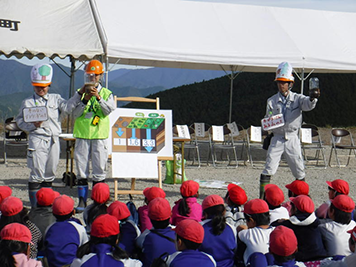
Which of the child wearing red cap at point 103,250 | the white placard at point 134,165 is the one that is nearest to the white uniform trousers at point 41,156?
the white placard at point 134,165

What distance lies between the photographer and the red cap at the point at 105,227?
3.21 meters

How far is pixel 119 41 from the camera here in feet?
33.3

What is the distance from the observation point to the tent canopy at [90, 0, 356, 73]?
1062 cm

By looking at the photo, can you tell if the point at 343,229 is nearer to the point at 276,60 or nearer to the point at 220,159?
the point at 276,60

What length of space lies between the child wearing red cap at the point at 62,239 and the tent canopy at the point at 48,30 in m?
6.15

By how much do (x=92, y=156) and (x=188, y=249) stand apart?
385 centimetres

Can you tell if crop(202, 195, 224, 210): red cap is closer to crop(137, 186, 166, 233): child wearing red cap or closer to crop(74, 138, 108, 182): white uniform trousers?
crop(137, 186, 166, 233): child wearing red cap

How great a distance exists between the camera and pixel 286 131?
729 centimetres

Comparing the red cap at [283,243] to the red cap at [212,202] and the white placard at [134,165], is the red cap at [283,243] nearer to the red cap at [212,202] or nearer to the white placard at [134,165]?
the red cap at [212,202]

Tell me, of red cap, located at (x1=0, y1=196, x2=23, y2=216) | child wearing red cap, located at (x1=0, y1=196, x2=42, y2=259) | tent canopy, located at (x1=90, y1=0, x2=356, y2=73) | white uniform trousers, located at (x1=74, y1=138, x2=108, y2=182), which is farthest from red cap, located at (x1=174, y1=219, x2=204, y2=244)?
tent canopy, located at (x1=90, y1=0, x2=356, y2=73)

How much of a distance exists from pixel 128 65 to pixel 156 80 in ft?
287

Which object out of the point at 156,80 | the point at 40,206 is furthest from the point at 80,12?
the point at 156,80

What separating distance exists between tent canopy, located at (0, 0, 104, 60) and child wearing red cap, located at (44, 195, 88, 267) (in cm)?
615

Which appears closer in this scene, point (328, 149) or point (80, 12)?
point (80, 12)
